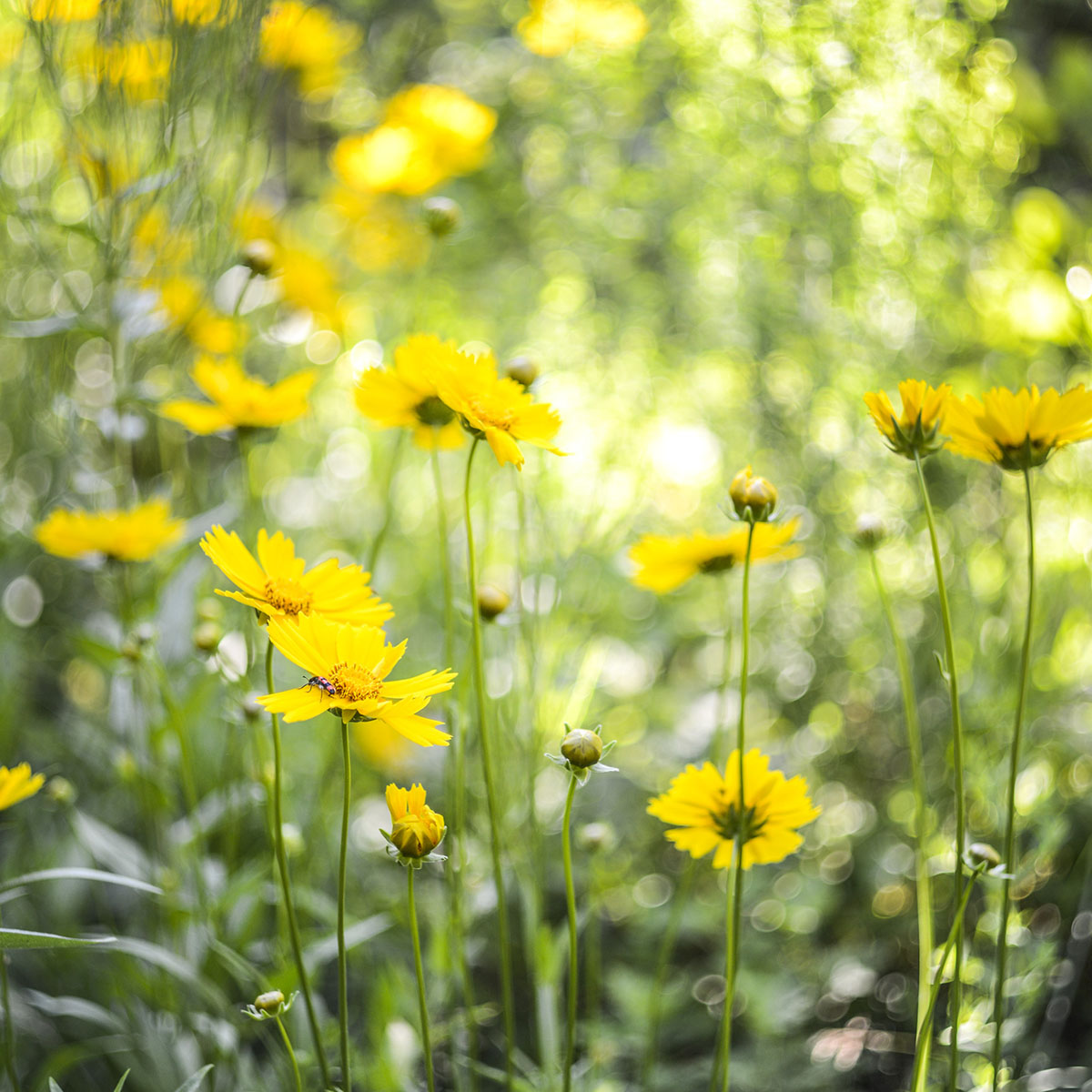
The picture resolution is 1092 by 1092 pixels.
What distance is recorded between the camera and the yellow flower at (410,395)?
0.51 meters

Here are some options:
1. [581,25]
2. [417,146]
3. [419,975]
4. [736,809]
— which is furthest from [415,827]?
[581,25]

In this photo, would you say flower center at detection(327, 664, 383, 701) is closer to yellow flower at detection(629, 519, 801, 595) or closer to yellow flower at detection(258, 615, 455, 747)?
yellow flower at detection(258, 615, 455, 747)

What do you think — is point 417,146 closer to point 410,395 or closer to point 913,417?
point 410,395

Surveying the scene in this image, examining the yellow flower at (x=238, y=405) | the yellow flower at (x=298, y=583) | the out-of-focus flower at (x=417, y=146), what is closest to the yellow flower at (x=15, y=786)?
the yellow flower at (x=298, y=583)

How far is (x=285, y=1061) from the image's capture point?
23.9 inches

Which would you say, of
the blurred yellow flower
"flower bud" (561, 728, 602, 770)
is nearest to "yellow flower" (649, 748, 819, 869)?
"flower bud" (561, 728, 602, 770)

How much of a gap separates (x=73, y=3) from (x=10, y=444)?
0.67 m

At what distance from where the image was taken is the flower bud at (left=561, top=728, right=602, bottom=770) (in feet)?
1.34

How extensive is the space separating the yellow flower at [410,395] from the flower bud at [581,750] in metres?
0.20

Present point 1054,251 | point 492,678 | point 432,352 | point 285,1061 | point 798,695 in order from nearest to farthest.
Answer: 1. point 432,352
2. point 285,1061
3. point 1054,251
4. point 492,678
5. point 798,695

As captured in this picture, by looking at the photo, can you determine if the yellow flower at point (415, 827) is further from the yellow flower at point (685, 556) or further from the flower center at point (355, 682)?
the yellow flower at point (685, 556)

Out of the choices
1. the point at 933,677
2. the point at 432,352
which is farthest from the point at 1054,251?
the point at 432,352

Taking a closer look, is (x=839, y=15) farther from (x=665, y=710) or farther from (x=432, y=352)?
(x=665, y=710)

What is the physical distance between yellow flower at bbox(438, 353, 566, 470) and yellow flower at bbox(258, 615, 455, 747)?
0.11 metres
